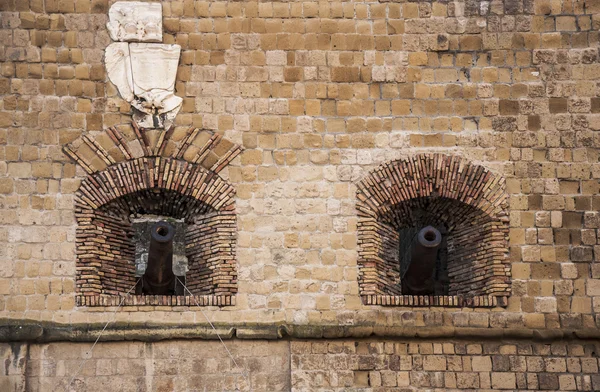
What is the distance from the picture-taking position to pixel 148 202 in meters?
20.6

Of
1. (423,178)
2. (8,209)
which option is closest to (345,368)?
(423,178)

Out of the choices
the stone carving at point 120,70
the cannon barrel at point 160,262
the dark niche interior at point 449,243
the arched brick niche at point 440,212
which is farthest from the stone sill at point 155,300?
the stone carving at point 120,70

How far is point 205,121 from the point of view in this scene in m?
20.6

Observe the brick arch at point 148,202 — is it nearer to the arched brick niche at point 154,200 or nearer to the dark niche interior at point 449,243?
the arched brick niche at point 154,200

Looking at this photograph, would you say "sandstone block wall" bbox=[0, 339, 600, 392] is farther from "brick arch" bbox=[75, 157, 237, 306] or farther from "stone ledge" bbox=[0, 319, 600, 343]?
"brick arch" bbox=[75, 157, 237, 306]

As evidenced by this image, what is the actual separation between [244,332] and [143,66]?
3315mm

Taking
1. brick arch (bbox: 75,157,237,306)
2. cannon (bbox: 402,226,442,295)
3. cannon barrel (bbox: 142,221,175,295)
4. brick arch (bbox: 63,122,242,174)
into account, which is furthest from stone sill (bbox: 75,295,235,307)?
cannon (bbox: 402,226,442,295)

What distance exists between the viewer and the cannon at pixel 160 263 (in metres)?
19.9

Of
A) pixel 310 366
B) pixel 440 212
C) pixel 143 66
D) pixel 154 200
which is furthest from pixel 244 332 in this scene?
pixel 143 66

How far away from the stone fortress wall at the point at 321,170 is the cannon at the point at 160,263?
1.98 ft

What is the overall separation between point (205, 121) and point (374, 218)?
2235 millimetres

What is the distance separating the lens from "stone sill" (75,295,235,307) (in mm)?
19844

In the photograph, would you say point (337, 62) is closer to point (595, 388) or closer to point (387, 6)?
point (387, 6)

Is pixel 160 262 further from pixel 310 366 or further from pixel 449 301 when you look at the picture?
pixel 449 301
